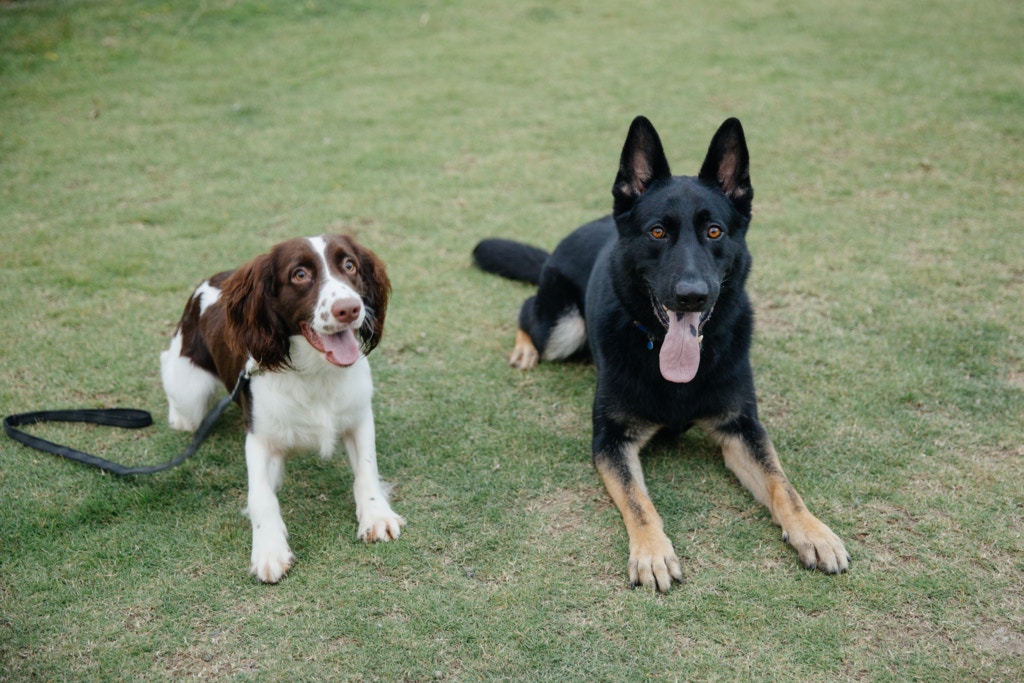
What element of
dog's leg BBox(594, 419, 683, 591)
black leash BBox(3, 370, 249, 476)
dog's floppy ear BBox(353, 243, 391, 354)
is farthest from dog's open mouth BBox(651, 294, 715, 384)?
black leash BBox(3, 370, 249, 476)

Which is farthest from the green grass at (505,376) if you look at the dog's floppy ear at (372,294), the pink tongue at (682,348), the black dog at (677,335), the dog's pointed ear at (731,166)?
the dog's pointed ear at (731,166)

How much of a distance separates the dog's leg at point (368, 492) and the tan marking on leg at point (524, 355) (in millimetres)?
1405

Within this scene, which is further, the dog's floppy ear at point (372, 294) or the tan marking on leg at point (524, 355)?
the tan marking on leg at point (524, 355)

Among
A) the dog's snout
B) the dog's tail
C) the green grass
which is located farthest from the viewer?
the dog's tail

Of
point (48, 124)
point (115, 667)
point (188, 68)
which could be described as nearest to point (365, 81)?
point (188, 68)

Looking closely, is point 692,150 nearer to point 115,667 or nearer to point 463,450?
point 463,450

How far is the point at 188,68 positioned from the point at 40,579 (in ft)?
32.1

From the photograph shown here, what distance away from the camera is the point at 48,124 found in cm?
955

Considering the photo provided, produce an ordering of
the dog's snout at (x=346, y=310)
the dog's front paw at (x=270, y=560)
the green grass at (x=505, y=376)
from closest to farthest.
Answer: the green grass at (x=505, y=376) → the dog's snout at (x=346, y=310) → the dog's front paw at (x=270, y=560)

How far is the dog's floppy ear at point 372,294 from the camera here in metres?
3.58

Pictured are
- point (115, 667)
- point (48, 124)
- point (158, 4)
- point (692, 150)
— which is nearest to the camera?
point (115, 667)

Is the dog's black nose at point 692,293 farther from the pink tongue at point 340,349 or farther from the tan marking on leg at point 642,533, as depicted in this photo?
the pink tongue at point 340,349

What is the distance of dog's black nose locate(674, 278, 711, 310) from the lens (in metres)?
3.38

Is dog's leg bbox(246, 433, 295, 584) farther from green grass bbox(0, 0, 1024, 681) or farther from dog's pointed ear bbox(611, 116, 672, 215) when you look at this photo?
dog's pointed ear bbox(611, 116, 672, 215)
